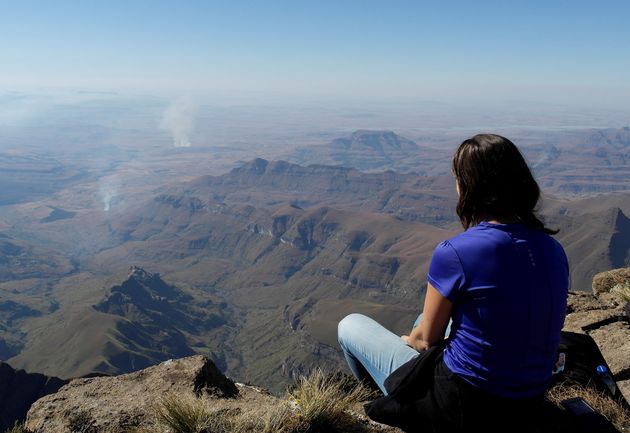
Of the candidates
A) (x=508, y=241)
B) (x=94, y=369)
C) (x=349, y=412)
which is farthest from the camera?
(x=94, y=369)

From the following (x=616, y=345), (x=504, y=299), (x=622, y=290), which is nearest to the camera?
(x=504, y=299)

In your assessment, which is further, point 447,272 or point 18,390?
point 18,390

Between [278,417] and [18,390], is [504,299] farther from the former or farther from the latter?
[18,390]

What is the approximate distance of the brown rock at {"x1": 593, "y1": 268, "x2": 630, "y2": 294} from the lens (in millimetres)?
13211

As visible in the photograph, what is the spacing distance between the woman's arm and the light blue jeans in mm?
552

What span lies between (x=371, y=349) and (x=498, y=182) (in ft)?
9.09

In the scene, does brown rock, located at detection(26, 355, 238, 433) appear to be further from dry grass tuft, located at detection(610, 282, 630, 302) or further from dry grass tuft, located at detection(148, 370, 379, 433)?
dry grass tuft, located at detection(610, 282, 630, 302)

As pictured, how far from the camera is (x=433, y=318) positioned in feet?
15.5

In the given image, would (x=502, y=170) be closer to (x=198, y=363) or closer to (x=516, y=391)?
(x=516, y=391)

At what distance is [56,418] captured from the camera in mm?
6508

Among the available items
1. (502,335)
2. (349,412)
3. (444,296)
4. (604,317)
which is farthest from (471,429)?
(604,317)

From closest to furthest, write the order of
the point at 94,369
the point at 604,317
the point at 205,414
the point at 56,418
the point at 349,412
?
the point at 205,414 → the point at 349,412 → the point at 56,418 → the point at 604,317 → the point at 94,369

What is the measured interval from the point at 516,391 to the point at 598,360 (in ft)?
9.94

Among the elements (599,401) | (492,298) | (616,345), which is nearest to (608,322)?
(616,345)
